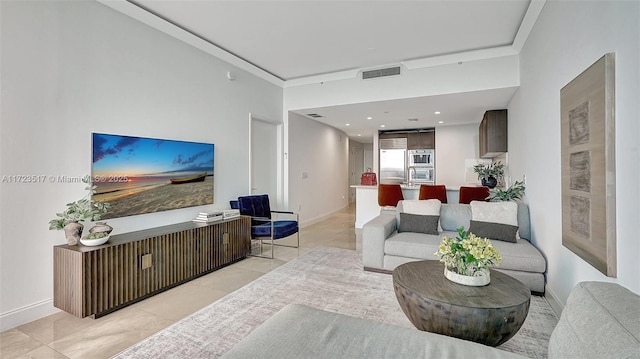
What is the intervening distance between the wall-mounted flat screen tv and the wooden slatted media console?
13.1 inches

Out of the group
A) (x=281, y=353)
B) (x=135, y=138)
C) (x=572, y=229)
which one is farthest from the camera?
(x=135, y=138)

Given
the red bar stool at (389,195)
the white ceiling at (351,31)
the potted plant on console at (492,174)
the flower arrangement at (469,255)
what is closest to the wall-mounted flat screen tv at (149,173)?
the white ceiling at (351,31)

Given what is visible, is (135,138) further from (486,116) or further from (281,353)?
(486,116)

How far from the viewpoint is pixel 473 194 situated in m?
5.22

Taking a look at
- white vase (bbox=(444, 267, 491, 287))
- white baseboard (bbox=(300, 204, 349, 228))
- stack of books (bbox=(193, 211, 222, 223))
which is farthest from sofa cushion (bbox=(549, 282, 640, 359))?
white baseboard (bbox=(300, 204, 349, 228))

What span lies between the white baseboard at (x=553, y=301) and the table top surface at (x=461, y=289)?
796 mm

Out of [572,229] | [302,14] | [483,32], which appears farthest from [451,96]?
[572,229]

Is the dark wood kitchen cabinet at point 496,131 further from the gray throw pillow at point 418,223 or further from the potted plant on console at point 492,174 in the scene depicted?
the gray throw pillow at point 418,223

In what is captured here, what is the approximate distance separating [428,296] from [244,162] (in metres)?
3.72

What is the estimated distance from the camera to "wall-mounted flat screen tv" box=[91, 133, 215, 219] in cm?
290

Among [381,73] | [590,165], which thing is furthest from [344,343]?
[381,73]

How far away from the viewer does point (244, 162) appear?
4816mm

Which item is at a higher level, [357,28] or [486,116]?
[357,28]

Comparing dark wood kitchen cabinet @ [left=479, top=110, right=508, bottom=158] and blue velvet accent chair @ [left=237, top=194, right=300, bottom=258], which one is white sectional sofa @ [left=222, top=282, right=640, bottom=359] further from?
dark wood kitchen cabinet @ [left=479, top=110, right=508, bottom=158]
